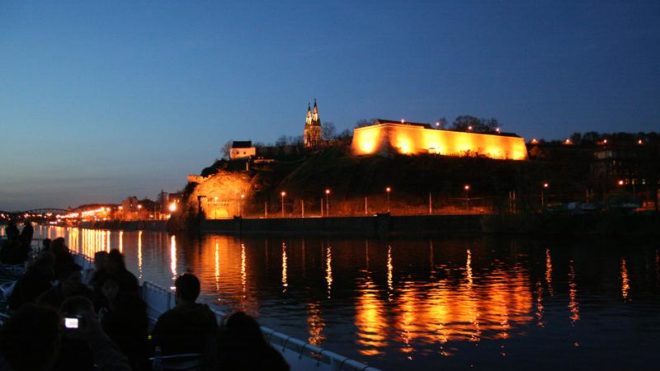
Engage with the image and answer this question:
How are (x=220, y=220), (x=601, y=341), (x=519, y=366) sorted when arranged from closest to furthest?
(x=519, y=366) < (x=601, y=341) < (x=220, y=220)

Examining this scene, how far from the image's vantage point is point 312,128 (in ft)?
589

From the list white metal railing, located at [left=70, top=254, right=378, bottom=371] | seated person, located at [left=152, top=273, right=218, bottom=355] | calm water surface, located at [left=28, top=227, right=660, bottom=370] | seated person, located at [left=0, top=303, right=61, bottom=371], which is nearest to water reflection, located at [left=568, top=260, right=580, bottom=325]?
calm water surface, located at [left=28, top=227, right=660, bottom=370]

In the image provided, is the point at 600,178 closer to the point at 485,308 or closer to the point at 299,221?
the point at 299,221

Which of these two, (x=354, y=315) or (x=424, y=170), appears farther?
(x=424, y=170)

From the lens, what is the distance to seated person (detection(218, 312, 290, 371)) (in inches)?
150

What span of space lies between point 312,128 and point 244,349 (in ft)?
580

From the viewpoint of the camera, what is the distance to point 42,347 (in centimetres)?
295

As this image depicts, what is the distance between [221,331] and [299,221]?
8627 cm

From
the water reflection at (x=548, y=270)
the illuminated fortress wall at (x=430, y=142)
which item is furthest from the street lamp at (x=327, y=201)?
the water reflection at (x=548, y=270)

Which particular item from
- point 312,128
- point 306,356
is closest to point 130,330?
point 306,356

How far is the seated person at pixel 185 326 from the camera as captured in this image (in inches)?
226

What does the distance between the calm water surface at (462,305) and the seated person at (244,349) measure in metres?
9.52

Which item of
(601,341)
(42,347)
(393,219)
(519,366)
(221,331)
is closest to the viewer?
(42,347)

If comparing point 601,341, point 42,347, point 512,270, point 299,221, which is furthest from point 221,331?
point 299,221
